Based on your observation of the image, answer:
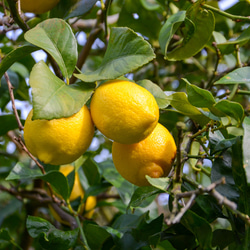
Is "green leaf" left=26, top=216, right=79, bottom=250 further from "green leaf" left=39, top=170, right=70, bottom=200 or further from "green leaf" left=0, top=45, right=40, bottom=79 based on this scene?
"green leaf" left=0, top=45, right=40, bottom=79

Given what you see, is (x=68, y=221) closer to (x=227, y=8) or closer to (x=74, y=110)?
(x=74, y=110)

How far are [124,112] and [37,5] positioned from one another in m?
0.47

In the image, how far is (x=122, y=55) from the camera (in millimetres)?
691

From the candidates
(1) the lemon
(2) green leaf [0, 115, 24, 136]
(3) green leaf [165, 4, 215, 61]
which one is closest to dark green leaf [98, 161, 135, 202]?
(1) the lemon

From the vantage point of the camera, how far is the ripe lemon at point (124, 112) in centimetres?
66

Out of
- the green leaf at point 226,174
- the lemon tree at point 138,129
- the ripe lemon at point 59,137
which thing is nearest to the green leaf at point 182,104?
the lemon tree at point 138,129

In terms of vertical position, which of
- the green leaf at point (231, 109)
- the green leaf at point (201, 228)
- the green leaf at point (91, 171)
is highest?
the green leaf at point (231, 109)

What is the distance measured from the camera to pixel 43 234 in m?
0.84

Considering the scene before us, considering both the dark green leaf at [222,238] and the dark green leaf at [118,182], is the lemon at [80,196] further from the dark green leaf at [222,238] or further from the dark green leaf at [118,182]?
the dark green leaf at [222,238]

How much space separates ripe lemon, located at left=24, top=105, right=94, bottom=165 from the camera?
67cm

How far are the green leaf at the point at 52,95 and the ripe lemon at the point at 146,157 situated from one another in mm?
164

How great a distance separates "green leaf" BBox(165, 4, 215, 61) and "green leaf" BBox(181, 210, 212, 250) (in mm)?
467

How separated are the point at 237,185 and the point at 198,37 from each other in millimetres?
477

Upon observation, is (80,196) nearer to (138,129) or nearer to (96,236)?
(96,236)
